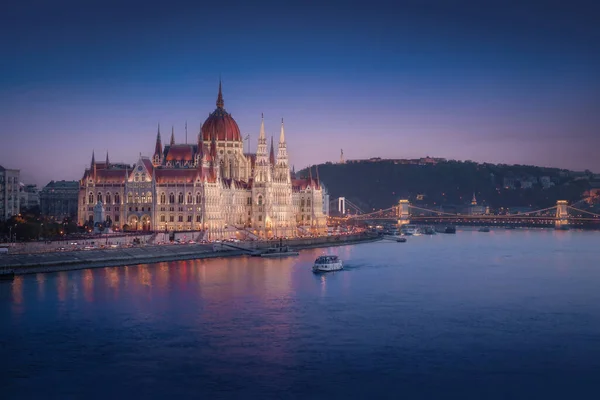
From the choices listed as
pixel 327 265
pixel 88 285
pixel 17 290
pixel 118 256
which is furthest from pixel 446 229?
pixel 17 290

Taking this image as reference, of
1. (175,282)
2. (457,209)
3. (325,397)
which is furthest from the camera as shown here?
(457,209)

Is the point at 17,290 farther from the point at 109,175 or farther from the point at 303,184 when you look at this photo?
the point at 303,184

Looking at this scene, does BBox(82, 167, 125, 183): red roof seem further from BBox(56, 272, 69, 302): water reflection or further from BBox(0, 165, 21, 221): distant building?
BBox(56, 272, 69, 302): water reflection

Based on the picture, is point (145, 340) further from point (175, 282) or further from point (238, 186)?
point (238, 186)

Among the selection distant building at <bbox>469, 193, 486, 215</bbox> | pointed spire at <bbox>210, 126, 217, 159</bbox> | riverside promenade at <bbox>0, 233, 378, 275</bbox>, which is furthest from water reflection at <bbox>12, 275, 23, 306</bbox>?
distant building at <bbox>469, 193, 486, 215</bbox>

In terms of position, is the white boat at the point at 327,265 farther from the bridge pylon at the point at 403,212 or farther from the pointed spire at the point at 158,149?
the bridge pylon at the point at 403,212

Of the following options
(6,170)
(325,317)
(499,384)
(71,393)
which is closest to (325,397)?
(499,384)

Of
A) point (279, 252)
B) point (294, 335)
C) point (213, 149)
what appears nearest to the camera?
point (294, 335)
